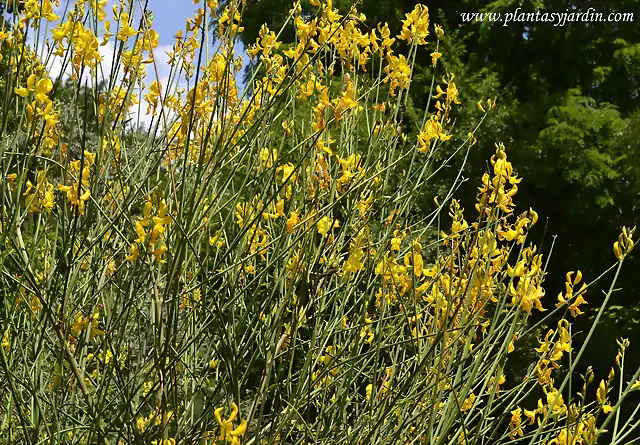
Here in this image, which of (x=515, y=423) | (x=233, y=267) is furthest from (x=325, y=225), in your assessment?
(x=515, y=423)

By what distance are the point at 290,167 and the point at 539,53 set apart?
9.55 metres

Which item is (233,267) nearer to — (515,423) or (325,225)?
(325,225)

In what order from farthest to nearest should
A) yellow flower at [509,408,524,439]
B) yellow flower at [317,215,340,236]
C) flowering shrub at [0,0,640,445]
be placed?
yellow flower at [509,408,524,439], yellow flower at [317,215,340,236], flowering shrub at [0,0,640,445]

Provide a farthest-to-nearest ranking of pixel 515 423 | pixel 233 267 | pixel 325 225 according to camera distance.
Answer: pixel 515 423, pixel 325 225, pixel 233 267

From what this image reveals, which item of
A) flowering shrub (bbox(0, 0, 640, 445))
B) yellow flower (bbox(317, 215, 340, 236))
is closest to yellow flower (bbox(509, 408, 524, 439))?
flowering shrub (bbox(0, 0, 640, 445))

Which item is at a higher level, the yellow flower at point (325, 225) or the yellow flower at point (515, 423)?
the yellow flower at point (325, 225)

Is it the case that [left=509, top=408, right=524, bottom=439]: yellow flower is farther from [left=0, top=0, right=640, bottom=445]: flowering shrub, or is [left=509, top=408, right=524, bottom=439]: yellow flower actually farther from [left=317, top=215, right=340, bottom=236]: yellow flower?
[left=317, top=215, right=340, bottom=236]: yellow flower

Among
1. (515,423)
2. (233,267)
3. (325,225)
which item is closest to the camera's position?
(233,267)

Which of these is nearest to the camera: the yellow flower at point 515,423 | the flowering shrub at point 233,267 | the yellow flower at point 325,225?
the flowering shrub at point 233,267

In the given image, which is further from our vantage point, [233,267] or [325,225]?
[325,225]

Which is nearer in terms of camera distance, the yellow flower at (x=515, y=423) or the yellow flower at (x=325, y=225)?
the yellow flower at (x=325, y=225)

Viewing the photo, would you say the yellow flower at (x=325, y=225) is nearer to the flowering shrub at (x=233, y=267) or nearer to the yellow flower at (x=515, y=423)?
the flowering shrub at (x=233, y=267)

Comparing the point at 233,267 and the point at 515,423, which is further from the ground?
the point at 233,267

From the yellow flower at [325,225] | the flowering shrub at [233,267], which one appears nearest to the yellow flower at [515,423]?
the flowering shrub at [233,267]
